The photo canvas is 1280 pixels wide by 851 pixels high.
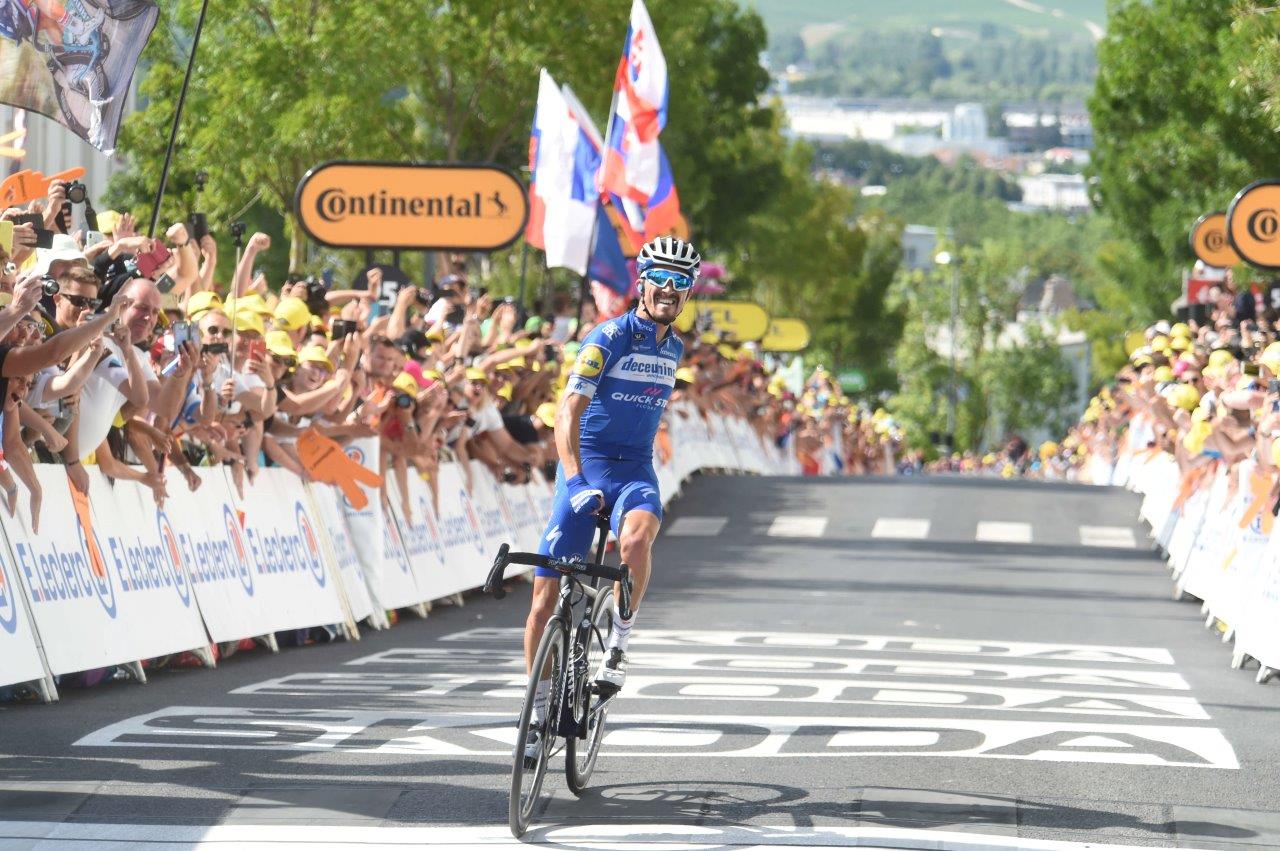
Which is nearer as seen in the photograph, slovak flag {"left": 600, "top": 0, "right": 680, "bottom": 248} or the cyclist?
the cyclist

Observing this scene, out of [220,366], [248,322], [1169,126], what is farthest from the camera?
[1169,126]

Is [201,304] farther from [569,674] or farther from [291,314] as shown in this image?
[569,674]

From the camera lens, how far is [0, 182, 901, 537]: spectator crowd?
41.4 feet

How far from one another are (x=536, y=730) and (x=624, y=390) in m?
1.65

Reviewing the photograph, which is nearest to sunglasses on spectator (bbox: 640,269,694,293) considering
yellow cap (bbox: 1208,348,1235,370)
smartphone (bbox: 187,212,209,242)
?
smartphone (bbox: 187,212,209,242)

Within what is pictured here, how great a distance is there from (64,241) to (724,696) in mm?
4266

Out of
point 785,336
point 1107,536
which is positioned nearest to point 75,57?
point 1107,536

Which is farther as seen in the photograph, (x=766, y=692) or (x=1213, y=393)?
(x=1213, y=393)

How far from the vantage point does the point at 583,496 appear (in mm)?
9484

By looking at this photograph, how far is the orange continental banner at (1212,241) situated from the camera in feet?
111

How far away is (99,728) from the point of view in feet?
36.8

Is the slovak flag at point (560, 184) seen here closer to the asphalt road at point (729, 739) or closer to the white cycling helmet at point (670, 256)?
the asphalt road at point (729, 739)

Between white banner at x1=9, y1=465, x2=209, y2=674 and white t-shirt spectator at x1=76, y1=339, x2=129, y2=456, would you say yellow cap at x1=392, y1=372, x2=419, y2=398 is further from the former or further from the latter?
white t-shirt spectator at x1=76, y1=339, x2=129, y2=456

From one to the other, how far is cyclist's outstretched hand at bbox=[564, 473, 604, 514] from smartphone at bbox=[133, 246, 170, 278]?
5.10m
